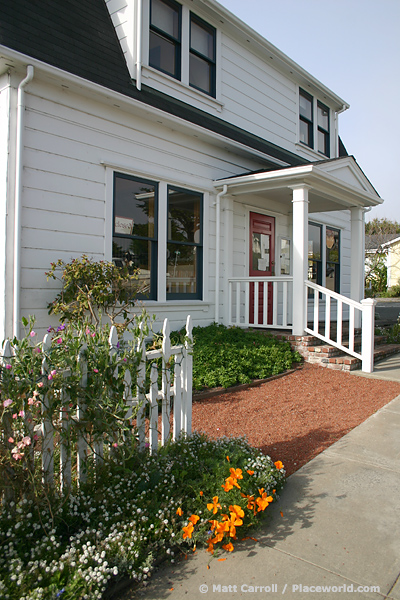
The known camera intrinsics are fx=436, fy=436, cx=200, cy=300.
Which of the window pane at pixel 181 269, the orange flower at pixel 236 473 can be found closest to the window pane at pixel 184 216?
the window pane at pixel 181 269

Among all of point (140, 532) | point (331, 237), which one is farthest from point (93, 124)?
point (331, 237)

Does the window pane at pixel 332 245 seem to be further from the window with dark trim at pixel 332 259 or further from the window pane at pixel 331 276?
the window pane at pixel 331 276

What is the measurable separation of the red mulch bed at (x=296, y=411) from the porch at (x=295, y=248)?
1032 millimetres

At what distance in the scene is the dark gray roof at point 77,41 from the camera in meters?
5.54

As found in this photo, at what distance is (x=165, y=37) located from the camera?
25.9 feet

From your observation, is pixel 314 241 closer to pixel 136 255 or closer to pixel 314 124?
pixel 314 124

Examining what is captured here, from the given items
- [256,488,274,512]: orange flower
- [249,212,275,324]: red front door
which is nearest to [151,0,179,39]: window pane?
[249,212,275,324]: red front door

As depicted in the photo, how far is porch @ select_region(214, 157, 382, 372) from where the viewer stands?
7336 millimetres

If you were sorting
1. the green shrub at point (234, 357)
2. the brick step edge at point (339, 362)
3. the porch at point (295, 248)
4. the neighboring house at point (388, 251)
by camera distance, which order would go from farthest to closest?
the neighboring house at point (388, 251) < the porch at point (295, 248) < the brick step edge at point (339, 362) < the green shrub at point (234, 357)

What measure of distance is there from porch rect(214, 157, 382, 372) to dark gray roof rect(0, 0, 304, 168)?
1560 mm

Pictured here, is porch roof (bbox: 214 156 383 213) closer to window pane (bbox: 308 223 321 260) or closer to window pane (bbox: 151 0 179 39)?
window pane (bbox: 308 223 321 260)

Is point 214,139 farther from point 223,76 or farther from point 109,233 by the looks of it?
point 109,233

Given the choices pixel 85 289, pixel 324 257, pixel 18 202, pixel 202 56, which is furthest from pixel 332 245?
pixel 18 202

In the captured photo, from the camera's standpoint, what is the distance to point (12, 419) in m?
2.43
